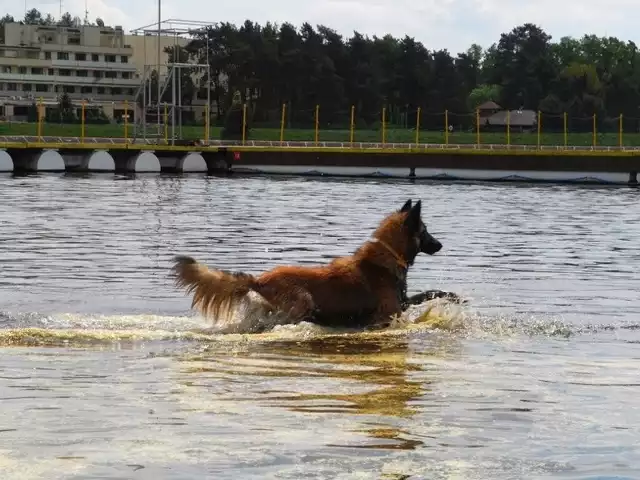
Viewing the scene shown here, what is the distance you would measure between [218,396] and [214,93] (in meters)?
125

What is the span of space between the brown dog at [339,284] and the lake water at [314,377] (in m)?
0.26

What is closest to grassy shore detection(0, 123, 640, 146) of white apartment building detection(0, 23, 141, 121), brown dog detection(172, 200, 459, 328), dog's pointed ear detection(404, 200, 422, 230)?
white apartment building detection(0, 23, 141, 121)

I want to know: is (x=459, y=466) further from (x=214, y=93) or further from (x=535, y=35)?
(x=535, y=35)

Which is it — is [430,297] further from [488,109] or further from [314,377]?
[488,109]

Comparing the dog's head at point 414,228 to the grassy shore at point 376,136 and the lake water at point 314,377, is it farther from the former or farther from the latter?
the grassy shore at point 376,136

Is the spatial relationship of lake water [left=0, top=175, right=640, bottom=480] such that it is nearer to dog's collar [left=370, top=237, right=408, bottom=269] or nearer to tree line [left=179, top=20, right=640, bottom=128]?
dog's collar [left=370, top=237, right=408, bottom=269]

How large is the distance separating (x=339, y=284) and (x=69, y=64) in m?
169

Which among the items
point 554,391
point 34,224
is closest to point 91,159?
point 34,224

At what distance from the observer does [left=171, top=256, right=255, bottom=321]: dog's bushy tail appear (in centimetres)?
1188

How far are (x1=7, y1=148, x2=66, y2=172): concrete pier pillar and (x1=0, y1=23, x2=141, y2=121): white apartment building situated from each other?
344ft

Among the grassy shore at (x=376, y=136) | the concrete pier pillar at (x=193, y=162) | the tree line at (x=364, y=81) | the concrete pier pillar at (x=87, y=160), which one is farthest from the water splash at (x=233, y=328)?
the tree line at (x=364, y=81)

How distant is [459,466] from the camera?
6.99 meters

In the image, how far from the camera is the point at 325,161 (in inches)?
2621

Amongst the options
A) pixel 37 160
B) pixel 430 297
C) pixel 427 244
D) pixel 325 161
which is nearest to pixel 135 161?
pixel 37 160
